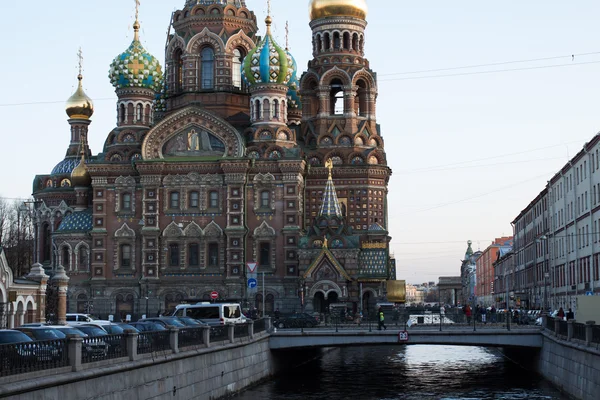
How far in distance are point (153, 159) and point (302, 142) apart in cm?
1256

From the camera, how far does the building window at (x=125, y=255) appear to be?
73.3m

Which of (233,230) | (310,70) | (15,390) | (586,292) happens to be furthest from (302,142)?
(15,390)

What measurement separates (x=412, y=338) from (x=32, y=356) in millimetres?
25636

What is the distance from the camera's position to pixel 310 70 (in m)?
78.8

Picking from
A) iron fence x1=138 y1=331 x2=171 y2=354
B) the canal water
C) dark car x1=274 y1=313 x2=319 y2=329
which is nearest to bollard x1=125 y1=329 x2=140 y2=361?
iron fence x1=138 y1=331 x2=171 y2=354

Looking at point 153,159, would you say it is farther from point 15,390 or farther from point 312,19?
point 15,390

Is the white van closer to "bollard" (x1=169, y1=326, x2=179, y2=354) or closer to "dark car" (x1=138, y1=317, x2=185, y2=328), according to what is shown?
"dark car" (x1=138, y1=317, x2=185, y2=328)

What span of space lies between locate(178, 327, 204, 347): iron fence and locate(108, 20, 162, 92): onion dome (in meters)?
42.6

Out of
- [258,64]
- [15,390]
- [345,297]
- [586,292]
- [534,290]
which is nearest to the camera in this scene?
[15,390]

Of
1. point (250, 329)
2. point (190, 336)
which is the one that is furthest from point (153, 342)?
point (250, 329)

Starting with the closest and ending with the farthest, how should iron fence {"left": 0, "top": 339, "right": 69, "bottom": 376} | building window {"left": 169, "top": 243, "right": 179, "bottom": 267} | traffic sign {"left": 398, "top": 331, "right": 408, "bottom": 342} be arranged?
iron fence {"left": 0, "top": 339, "right": 69, "bottom": 376} → traffic sign {"left": 398, "top": 331, "right": 408, "bottom": 342} → building window {"left": 169, "top": 243, "right": 179, "bottom": 267}

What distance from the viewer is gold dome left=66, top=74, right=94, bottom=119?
8862cm

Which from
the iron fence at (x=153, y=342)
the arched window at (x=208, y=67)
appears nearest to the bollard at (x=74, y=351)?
the iron fence at (x=153, y=342)

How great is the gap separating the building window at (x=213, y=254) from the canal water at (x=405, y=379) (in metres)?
14.1
